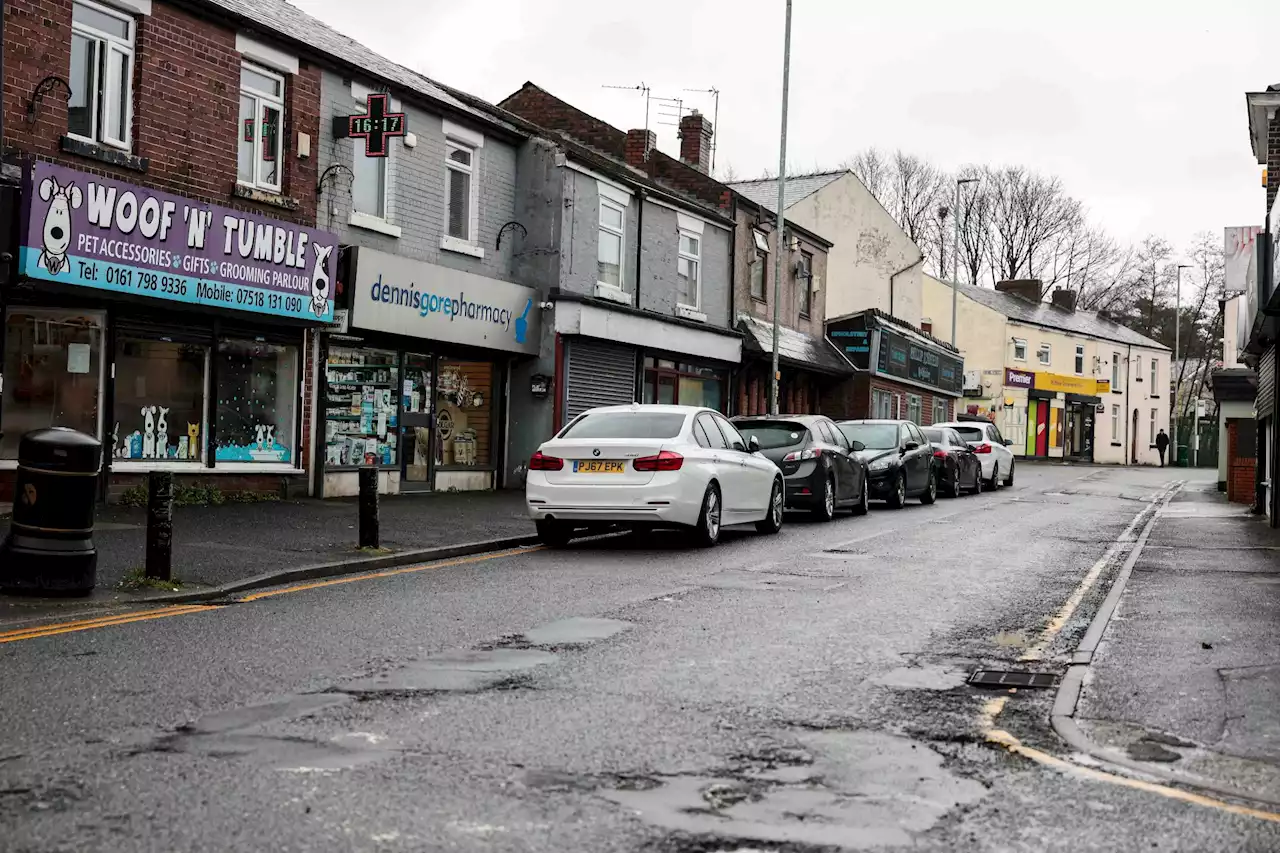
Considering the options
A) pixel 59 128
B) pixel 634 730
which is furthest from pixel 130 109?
pixel 634 730

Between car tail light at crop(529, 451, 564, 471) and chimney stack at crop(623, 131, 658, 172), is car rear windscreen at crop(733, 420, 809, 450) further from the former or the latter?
chimney stack at crop(623, 131, 658, 172)

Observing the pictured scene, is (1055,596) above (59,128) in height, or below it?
below

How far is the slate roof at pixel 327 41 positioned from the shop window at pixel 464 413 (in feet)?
13.8

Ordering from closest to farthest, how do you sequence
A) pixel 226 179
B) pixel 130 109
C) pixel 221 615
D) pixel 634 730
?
pixel 634 730 < pixel 221 615 < pixel 130 109 < pixel 226 179

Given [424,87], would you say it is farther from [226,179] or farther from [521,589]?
[521,589]

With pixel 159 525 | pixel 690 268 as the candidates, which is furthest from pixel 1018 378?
pixel 159 525

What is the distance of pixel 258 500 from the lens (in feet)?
57.2

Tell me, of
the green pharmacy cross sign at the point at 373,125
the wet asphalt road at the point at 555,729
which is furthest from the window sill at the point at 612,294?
the wet asphalt road at the point at 555,729

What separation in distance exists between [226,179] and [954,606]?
36.6 feet

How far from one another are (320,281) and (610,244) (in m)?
8.45

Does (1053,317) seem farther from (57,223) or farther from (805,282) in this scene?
(57,223)

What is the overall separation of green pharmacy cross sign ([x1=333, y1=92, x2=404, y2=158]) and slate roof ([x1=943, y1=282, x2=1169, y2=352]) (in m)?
46.2

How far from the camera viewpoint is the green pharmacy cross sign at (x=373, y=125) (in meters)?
18.2

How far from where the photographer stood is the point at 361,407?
19609mm
